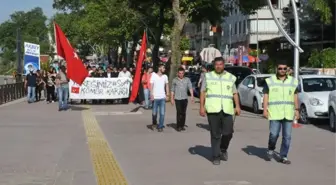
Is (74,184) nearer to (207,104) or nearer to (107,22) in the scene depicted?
(207,104)

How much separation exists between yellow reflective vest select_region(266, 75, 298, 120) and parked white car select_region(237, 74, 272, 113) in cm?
1143

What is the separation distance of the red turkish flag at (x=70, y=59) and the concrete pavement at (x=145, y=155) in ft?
18.2

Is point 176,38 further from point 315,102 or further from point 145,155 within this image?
point 145,155

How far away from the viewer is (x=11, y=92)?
31984 mm

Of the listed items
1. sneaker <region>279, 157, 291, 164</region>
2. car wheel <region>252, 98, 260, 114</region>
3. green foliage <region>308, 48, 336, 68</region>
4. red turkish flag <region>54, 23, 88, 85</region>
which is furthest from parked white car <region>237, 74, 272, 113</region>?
green foliage <region>308, 48, 336, 68</region>

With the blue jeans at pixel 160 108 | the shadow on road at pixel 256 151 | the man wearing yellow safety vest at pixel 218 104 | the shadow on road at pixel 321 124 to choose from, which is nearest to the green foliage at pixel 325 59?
the shadow on road at pixel 321 124

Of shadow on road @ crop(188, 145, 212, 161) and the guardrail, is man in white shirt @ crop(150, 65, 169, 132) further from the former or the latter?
the guardrail

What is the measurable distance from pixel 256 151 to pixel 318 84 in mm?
7808

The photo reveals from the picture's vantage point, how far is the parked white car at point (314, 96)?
17484mm

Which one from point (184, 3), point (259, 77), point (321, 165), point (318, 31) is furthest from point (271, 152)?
point (318, 31)

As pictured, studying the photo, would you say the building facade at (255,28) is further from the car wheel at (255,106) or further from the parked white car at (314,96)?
the parked white car at (314,96)

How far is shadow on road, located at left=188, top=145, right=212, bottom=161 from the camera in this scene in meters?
11.5

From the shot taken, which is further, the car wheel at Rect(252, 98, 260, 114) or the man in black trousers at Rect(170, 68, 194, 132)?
the car wheel at Rect(252, 98, 260, 114)

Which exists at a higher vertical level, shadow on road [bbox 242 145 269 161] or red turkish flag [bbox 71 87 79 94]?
red turkish flag [bbox 71 87 79 94]
